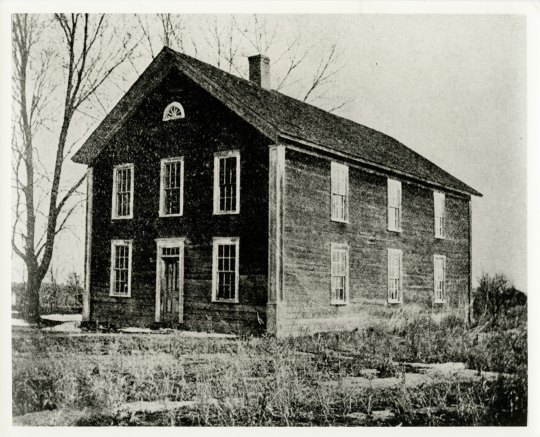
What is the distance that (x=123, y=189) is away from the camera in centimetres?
1731

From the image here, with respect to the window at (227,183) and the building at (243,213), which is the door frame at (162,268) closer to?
the building at (243,213)

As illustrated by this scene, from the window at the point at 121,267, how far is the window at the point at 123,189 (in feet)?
2.31

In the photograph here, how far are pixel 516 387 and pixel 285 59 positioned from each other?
703 cm

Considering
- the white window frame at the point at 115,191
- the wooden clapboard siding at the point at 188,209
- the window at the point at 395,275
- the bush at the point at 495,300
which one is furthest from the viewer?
the window at the point at 395,275

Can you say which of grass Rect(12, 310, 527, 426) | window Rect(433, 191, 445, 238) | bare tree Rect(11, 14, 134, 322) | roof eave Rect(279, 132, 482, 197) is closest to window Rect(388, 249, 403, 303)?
window Rect(433, 191, 445, 238)

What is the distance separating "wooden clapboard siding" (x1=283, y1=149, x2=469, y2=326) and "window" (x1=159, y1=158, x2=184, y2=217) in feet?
9.66

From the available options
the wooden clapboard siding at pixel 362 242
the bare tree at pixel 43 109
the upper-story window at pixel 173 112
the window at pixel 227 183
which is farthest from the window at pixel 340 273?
the bare tree at pixel 43 109

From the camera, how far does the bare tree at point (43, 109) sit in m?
11.3

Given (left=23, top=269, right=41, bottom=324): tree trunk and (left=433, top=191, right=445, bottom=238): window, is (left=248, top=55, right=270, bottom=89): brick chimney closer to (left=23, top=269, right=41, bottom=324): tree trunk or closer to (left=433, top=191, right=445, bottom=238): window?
(left=433, top=191, right=445, bottom=238): window

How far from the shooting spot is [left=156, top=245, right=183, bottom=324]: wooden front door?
16.6 meters

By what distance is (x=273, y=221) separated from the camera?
1512 centimetres

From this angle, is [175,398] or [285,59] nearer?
[175,398]
